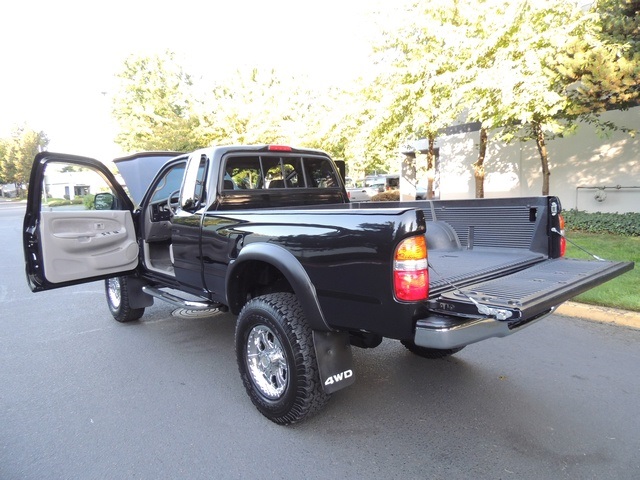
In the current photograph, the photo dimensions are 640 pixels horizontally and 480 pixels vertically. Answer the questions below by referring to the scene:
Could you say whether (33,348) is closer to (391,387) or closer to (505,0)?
(391,387)

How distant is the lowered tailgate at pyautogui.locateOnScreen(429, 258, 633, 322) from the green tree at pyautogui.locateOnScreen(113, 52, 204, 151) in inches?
645

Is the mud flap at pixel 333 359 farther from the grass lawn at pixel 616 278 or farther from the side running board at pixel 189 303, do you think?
the grass lawn at pixel 616 278

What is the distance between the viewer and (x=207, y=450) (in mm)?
2695

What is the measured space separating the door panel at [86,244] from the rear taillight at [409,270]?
3393mm

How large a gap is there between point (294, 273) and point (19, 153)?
74618mm

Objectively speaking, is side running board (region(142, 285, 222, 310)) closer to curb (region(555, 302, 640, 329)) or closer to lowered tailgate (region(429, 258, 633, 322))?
lowered tailgate (region(429, 258, 633, 322))

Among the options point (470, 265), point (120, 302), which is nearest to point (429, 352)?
point (470, 265)

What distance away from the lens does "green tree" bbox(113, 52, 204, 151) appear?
60.7ft

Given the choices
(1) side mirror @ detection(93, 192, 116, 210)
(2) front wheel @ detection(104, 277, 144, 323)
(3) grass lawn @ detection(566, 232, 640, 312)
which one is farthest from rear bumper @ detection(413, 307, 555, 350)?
(1) side mirror @ detection(93, 192, 116, 210)

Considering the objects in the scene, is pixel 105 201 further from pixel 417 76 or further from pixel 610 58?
pixel 610 58

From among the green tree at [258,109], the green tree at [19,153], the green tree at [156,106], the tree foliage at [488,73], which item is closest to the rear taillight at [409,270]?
the tree foliage at [488,73]

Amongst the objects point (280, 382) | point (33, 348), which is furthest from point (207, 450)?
point (33, 348)

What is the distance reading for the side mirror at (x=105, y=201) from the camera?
5.05 m

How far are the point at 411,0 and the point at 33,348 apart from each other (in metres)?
8.86
